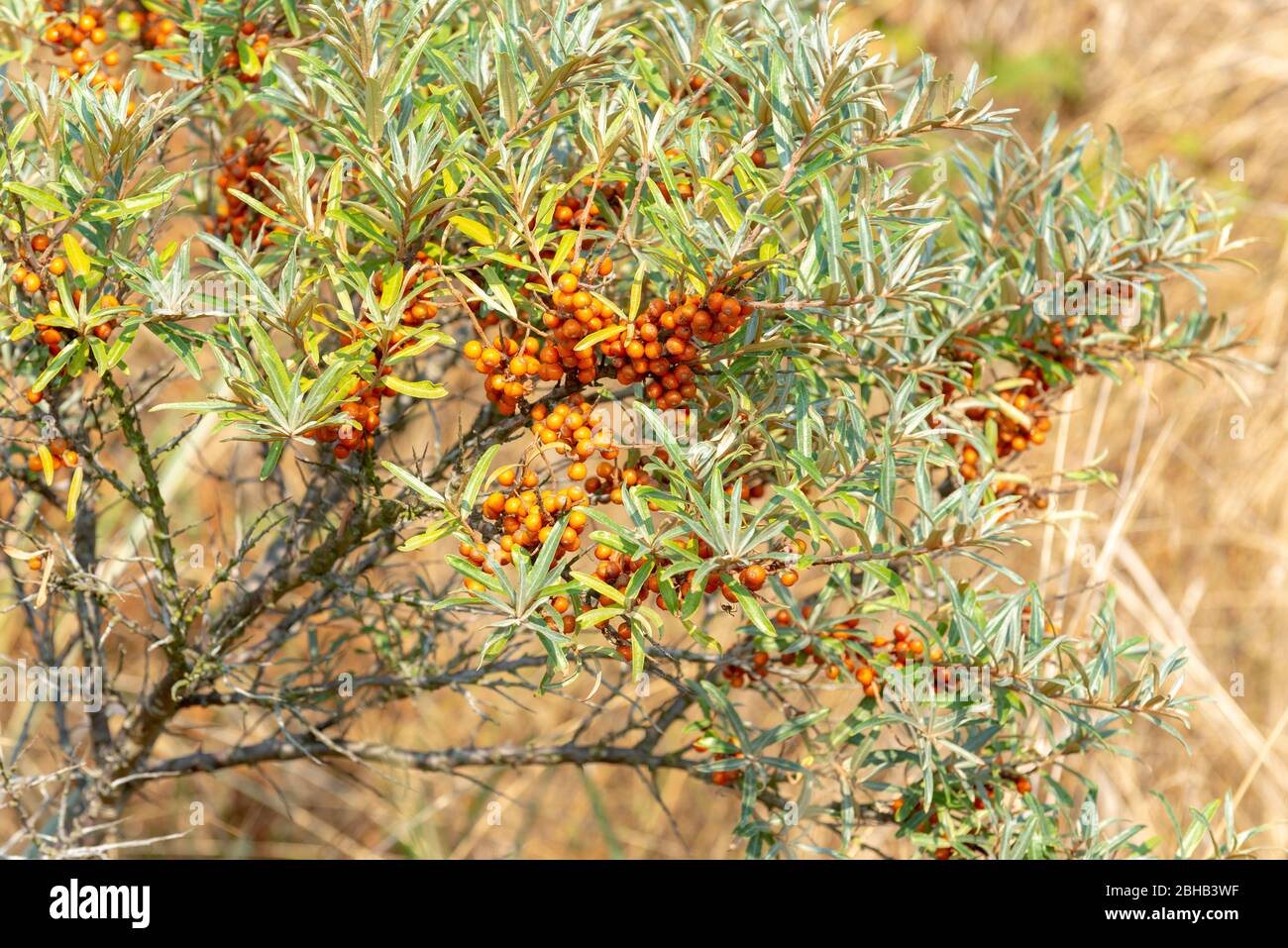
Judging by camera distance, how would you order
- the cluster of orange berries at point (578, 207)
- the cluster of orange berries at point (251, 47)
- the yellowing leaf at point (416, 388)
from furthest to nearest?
1. the cluster of orange berries at point (251, 47)
2. the cluster of orange berries at point (578, 207)
3. the yellowing leaf at point (416, 388)

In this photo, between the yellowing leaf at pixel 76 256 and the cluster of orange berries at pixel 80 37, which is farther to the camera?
the cluster of orange berries at pixel 80 37

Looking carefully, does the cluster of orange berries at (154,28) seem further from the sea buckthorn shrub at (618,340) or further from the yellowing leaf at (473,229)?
the yellowing leaf at (473,229)

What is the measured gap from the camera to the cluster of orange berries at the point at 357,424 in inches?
43.2

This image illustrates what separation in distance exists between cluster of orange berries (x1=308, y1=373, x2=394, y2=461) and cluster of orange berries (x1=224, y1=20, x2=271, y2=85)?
545mm

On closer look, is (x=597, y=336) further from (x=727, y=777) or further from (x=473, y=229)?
(x=727, y=777)

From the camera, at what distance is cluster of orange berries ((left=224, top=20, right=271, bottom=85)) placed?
141cm

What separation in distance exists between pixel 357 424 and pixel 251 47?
638mm

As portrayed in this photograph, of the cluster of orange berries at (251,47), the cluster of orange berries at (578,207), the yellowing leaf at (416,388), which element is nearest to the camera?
the yellowing leaf at (416,388)

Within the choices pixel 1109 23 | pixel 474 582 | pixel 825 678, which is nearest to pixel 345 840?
pixel 825 678

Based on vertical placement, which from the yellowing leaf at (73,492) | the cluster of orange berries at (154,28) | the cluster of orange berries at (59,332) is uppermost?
the cluster of orange berries at (154,28)

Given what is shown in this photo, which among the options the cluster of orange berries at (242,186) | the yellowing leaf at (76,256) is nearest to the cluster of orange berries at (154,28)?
the cluster of orange berries at (242,186)

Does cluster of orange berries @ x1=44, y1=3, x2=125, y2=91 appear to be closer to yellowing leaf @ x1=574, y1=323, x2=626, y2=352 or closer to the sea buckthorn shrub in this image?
the sea buckthorn shrub

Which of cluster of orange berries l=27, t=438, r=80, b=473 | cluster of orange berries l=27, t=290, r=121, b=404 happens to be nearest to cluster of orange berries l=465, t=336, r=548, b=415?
cluster of orange berries l=27, t=290, r=121, b=404

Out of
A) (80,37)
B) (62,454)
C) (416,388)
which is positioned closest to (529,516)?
(416,388)
